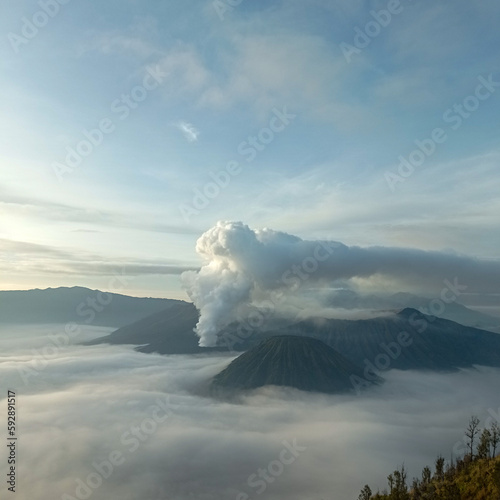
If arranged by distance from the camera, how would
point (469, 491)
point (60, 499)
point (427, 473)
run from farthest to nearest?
1. point (60, 499)
2. point (427, 473)
3. point (469, 491)

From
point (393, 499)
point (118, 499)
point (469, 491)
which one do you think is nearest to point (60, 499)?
point (118, 499)

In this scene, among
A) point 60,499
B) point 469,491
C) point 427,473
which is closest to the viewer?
point 469,491

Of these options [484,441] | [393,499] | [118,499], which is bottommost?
[118,499]

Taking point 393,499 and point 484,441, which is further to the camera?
point 484,441

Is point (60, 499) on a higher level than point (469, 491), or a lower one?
lower

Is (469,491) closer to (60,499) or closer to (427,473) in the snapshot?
(427,473)

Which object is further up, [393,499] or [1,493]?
[393,499]

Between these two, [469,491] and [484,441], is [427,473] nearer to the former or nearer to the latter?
[484,441]

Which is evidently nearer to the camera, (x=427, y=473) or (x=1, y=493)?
(x=427, y=473)

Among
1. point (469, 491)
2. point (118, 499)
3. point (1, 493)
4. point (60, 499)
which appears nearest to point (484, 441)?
point (469, 491)
